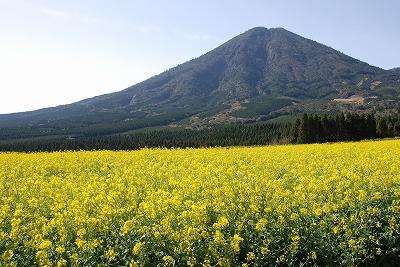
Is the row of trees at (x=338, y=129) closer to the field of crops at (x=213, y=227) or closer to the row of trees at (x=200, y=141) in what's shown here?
the row of trees at (x=200, y=141)

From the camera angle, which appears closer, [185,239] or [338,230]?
[185,239]

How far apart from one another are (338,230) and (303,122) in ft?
243

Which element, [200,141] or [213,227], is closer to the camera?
[213,227]

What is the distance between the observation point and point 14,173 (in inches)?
789

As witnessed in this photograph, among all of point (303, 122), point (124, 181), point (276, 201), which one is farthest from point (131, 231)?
point (303, 122)

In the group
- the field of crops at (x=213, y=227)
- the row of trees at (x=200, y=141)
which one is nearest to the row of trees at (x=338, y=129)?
the row of trees at (x=200, y=141)

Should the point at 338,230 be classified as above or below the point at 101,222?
below

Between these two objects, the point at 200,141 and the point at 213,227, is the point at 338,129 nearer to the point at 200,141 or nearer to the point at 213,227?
the point at 200,141

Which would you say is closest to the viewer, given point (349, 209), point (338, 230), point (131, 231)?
point (131, 231)

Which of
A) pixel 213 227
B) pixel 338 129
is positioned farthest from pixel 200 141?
pixel 213 227

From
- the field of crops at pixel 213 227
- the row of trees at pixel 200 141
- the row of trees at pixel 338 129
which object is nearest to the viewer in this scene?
the field of crops at pixel 213 227

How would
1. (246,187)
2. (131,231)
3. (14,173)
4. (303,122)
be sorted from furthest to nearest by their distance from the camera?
(303,122)
(14,173)
(246,187)
(131,231)

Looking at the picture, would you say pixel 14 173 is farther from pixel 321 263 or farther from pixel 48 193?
pixel 321 263

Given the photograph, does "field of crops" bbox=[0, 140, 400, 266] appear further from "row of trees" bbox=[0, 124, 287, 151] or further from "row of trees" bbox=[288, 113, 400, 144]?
"row of trees" bbox=[0, 124, 287, 151]
